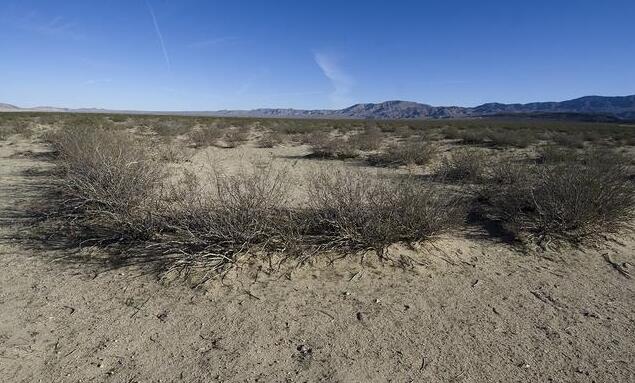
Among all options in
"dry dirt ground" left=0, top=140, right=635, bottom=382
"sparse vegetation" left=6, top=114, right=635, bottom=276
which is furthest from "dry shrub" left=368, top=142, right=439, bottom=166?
"dry dirt ground" left=0, top=140, right=635, bottom=382

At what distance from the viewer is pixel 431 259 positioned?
5.23 m

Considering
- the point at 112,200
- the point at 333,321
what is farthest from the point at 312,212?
the point at 112,200

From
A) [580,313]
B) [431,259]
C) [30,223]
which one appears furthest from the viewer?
[30,223]

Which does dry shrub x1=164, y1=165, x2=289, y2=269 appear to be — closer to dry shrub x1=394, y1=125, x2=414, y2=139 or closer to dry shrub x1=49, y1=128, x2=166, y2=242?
dry shrub x1=49, y1=128, x2=166, y2=242

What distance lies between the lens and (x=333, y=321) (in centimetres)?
396

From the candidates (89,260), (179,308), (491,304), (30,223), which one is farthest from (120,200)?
(491,304)

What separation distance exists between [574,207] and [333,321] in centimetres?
367

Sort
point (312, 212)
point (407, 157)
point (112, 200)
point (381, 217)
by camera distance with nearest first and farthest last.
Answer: point (381, 217) → point (312, 212) → point (112, 200) → point (407, 157)

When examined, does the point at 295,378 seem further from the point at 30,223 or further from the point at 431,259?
the point at 30,223

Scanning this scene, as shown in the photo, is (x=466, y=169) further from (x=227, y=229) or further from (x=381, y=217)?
(x=227, y=229)

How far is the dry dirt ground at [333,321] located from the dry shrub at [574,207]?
1.41ft

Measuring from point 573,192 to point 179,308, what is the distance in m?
4.93

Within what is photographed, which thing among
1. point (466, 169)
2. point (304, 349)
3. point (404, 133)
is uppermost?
point (466, 169)

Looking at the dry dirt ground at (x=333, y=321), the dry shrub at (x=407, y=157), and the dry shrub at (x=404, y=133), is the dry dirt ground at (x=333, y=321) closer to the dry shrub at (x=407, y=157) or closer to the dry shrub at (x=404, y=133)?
the dry shrub at (x=407, y=157)
